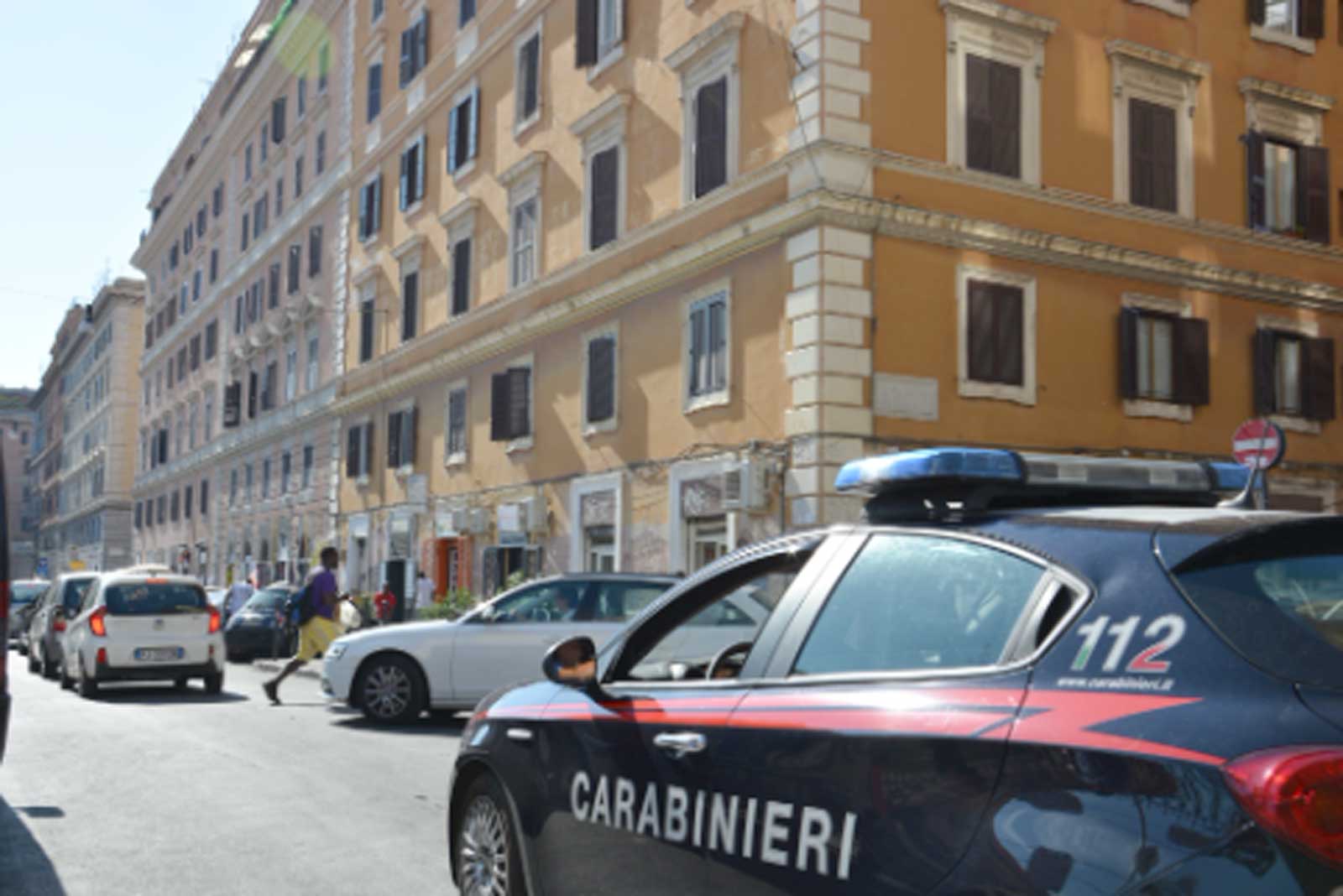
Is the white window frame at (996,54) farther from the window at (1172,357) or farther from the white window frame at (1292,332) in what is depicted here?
the white window frame at (1292,332)

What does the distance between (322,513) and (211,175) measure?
2169 cm

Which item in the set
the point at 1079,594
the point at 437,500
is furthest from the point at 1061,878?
the point at 437,500

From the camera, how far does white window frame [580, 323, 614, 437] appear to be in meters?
22.1

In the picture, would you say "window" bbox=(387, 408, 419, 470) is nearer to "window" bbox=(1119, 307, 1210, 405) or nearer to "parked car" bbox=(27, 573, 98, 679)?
"parked car" bbox=(27, 573, 98, 679)

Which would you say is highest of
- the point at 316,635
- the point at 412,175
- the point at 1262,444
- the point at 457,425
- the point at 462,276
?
the point at 412,175

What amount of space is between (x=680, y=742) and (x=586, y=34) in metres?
20.9

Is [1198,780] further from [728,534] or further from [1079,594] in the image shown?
[728,534]

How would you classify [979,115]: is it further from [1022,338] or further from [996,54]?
[1022,338]

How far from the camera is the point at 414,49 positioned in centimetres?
3133

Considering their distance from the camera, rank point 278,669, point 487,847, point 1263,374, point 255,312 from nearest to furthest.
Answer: point 487,847
point 1263,374
point 278,669
point 255,312

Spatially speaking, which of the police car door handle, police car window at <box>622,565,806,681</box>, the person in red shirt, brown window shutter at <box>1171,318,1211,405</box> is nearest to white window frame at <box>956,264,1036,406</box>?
brown window shutter at <box>1171,318,1211,405</box>

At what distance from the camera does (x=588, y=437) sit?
901 inches

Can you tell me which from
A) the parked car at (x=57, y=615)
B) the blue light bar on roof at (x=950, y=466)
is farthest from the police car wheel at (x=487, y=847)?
the parked car at (x=57, y=615)

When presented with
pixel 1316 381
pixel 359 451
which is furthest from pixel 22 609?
pixel 1316 381
